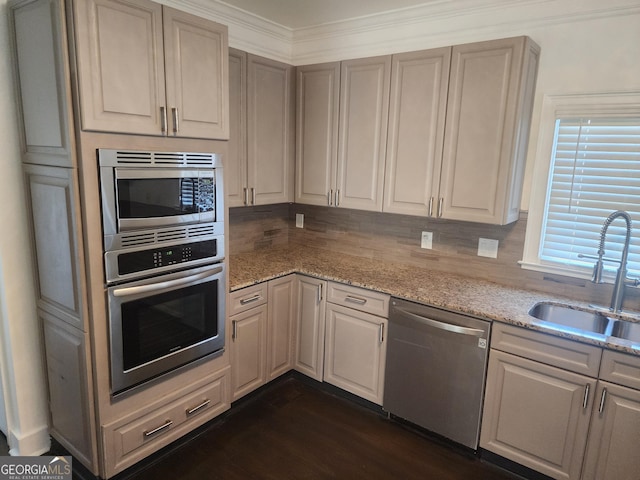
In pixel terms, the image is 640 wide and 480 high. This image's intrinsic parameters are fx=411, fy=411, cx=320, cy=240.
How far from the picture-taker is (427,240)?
299cm

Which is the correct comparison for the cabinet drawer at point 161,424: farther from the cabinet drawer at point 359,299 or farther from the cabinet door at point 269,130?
the cabinet door at point 269,130

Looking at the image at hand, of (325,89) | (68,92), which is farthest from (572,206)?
(68,92)

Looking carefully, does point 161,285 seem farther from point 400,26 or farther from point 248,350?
point 400,26

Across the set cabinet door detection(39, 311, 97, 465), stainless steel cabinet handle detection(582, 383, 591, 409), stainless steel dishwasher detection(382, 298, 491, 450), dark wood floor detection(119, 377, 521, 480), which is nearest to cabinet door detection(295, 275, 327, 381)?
dark wood floor detection(119, 377, 521, 480)

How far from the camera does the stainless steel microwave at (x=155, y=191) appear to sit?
180cm

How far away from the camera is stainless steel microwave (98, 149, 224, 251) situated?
1.80 metres

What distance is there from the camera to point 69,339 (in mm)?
1982

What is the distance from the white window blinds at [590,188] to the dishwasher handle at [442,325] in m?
0.74

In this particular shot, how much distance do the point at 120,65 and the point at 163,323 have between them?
4.05ft

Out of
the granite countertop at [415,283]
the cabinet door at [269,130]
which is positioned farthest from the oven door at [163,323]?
the cabinet door at [269,130]

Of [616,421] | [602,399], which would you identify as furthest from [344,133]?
[616,421]

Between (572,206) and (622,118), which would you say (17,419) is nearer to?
(572,206)

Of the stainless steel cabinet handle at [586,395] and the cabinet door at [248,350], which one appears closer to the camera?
the stainless steel cabinet handle at [586,395]

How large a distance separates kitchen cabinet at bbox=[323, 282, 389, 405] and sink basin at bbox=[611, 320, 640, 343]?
122 centimetres
